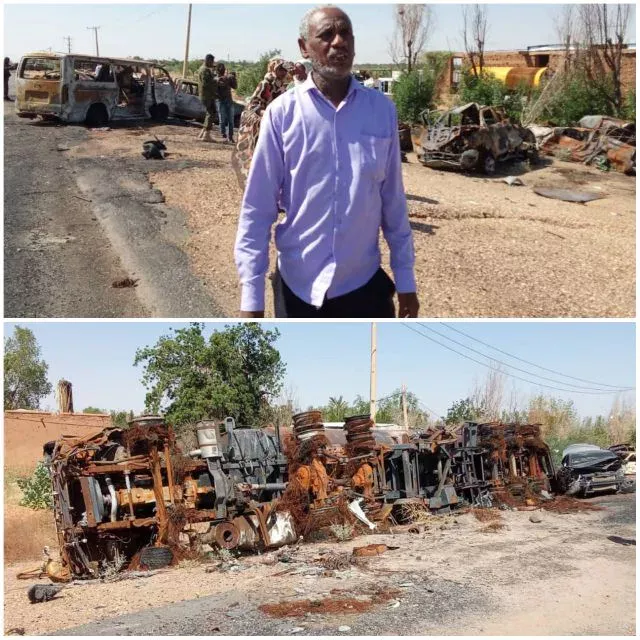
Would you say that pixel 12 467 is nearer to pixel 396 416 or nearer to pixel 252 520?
pixel 252 520

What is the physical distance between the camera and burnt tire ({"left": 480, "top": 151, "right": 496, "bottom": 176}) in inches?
766

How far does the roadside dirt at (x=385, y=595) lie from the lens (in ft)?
19.7

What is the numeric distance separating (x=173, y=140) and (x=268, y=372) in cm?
752

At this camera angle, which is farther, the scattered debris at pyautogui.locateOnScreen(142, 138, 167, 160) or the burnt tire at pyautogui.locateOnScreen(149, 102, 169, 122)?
the burnt tire at pyautogui.locateOnScreen(149, 102, 169, 122)

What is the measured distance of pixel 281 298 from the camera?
3.90 meters

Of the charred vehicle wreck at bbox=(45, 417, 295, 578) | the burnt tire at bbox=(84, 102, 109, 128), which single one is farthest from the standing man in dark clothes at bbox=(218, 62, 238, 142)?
the charred vehicle wreck at bbox=(45, 417, 295, 578)

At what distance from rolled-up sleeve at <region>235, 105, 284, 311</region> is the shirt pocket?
1.28ft

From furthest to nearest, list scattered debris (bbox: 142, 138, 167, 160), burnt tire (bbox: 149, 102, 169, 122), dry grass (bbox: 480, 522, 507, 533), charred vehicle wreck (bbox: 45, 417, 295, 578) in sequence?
burnt tire (bbox: 149, 102, 169, 122), scattered debris (bbox: 142, 138, 167, 160), dry grass (bbox: 480, 522, 507, 533), charred vehicle wreck (bbox: 45, 417, 295, 578)

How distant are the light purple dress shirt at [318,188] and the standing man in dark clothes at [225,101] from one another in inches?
607

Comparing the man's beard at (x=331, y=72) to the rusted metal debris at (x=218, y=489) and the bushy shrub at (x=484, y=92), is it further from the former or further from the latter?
the bushy shrub at (x=484, y=92)

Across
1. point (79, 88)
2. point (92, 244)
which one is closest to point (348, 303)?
point (92, 244)

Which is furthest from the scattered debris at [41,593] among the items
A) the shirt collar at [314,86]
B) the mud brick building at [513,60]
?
the mud brick building at [513,60]

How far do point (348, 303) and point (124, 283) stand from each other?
5287mm

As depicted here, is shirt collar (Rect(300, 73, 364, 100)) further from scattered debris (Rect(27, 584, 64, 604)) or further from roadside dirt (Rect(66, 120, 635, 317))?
scattered debris (Rect(27, 584, 64, 604))
